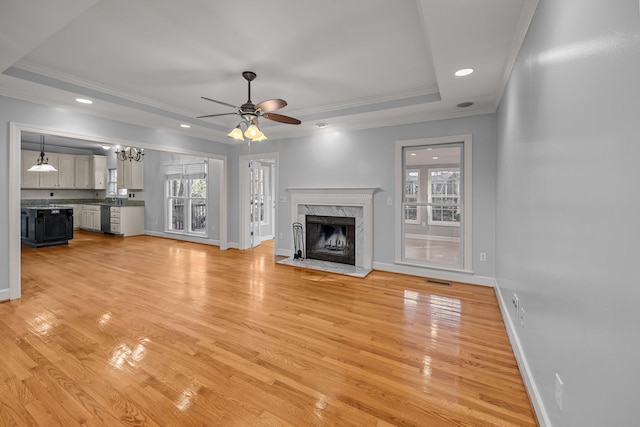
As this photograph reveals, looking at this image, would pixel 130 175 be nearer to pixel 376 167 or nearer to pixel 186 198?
pixel 186 198

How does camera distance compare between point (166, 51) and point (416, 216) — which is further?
point (416, 216)

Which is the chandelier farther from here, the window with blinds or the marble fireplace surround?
the marble fireplace surround

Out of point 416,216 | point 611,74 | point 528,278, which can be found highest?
point 611,74

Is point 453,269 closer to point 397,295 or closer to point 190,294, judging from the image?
point 397,295

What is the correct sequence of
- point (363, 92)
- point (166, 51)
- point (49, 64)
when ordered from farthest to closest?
point (363, 92) < point (49, 64) < point (166, 51)

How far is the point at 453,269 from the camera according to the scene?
14.0 feet

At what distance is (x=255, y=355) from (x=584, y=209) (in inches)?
89.3

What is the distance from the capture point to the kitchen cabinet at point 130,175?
8.44 meters

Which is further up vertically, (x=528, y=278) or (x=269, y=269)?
(x=528, y=278)

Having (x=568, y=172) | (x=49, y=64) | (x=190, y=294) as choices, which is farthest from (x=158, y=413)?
(x=49, y=64)

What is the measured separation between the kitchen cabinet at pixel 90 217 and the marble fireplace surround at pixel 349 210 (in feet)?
23.4

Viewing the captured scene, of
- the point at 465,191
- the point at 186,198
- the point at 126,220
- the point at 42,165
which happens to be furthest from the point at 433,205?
the point at 42,165

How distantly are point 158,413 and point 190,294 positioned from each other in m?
2.14

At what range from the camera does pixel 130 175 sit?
27.7ft
